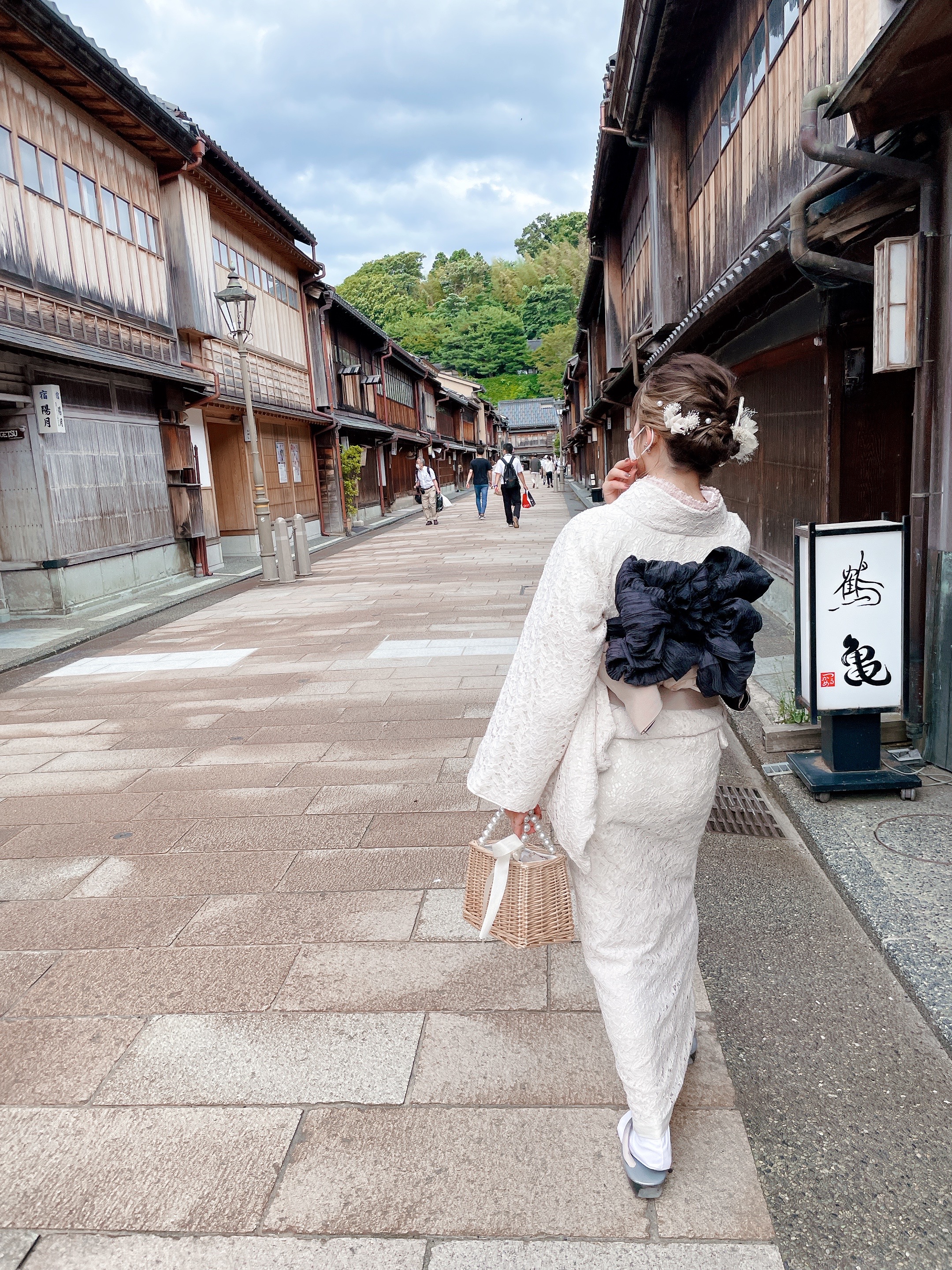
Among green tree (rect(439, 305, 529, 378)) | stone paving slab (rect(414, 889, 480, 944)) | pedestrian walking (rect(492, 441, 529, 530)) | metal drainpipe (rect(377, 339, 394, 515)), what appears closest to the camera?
stone paving slab (rect(414, 889, 480, 944))

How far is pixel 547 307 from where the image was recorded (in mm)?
103625

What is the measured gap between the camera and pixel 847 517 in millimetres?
6844

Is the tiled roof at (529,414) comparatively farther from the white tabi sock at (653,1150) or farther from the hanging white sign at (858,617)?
the white tabi sock at (653,1150)

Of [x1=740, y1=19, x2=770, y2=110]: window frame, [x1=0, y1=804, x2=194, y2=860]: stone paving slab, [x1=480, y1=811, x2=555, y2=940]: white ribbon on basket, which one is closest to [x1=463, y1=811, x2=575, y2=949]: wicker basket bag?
[x1=480, y1=811, x2=555, y2=940]: white ribbon on basket

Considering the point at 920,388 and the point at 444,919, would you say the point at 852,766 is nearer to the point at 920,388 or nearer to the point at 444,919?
the point at 920,388

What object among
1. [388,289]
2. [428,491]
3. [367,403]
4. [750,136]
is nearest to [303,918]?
[750,136]

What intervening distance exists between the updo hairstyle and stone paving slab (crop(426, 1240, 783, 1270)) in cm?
177

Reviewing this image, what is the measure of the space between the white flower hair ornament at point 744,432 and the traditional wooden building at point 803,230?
2.29 m

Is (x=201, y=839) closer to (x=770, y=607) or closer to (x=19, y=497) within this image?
(x=770, y=607)

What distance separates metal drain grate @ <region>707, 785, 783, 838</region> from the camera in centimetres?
419

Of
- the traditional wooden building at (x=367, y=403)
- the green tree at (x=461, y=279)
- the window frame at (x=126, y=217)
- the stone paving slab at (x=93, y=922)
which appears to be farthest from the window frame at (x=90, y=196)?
the green tree at (x=461, y=279)

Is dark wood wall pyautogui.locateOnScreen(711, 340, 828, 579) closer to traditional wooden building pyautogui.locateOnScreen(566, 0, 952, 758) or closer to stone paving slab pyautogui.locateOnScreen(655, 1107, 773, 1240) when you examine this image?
traditional wooden building pyautogui.locateOnScreen(566, 0, 952, 758)

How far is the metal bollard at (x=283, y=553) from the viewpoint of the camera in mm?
14594

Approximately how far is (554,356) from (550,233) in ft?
99.3
